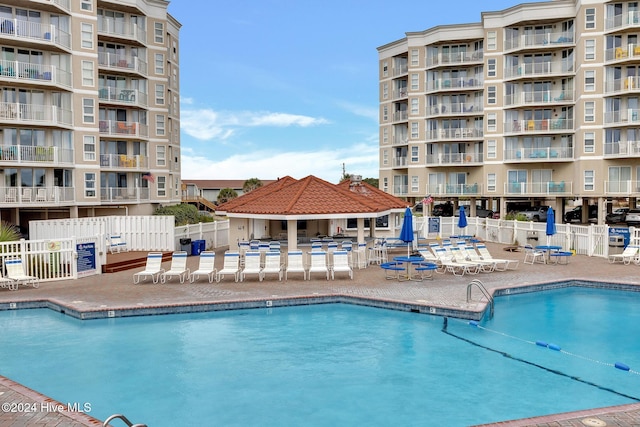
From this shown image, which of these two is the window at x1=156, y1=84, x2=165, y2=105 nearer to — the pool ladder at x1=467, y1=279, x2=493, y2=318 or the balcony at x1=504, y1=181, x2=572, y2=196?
the balcony at x1=504, y1=181, x2=572, y2=196

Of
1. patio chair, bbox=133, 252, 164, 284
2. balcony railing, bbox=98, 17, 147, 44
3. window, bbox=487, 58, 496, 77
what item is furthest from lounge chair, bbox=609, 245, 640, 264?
balcony railing, bbox=98, 17, 147, 44

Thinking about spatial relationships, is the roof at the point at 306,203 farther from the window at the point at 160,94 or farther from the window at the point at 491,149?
the window at the point at 491,149

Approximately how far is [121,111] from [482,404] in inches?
1453

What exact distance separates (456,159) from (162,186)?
26191mm

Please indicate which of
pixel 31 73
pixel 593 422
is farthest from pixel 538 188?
pixel 593 422

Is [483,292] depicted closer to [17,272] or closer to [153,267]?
[153,267]

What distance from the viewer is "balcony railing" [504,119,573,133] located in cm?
4197

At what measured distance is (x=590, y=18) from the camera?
38.3m

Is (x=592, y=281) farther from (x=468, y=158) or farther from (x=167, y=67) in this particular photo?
(x=167, y=67)

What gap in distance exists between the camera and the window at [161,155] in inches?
1608

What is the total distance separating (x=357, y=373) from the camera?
10062 millimetres

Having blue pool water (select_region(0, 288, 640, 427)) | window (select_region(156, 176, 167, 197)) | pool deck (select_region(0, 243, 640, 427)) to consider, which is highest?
window (select_region(156, 176, 167, 197))

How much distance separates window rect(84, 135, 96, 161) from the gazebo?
13.2m

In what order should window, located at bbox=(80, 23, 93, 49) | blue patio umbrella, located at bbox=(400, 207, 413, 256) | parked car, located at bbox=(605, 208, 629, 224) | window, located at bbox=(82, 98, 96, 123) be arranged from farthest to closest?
parked car, located at bbox=(605, 208, 629, 224), window, located at bbox=(82, 98, 96, 123), window, located at bbox=(80, 23, 93, 49), blue patio umbrella, located at bbox=(400, 207, 413, 256)
